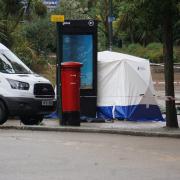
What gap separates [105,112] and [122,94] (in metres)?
0.72

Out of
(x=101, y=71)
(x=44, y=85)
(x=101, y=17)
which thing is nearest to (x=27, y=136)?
(x=44, y=85)

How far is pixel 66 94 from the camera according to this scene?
53.1 feet

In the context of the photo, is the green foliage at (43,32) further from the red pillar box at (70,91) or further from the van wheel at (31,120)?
the red pillar box at (70,91)

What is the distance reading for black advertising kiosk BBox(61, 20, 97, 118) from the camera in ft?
61.4

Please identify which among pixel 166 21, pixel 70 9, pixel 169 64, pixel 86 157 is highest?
pixel 70 9

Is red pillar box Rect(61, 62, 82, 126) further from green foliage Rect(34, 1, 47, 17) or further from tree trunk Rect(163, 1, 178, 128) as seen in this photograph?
green foliage Rect(34, 1, 47, 17)

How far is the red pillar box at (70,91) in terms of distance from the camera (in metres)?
16.1

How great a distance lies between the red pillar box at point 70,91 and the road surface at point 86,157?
4.56 feet

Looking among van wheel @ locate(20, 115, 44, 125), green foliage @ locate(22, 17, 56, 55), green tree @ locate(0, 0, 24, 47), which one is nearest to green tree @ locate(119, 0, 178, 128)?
van wheel @ locate(20, 115, 44, 125)

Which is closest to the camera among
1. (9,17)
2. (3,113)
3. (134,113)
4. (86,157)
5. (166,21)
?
(86,157)

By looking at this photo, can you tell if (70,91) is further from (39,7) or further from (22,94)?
(39,7)

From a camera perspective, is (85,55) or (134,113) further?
(134,113)

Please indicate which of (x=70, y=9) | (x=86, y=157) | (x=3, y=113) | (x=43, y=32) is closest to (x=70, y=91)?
(x=3, y=113)

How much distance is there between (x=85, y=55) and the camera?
1911cm
